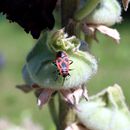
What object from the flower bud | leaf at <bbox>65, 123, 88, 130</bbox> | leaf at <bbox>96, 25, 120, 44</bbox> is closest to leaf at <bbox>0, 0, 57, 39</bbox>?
the flower bud

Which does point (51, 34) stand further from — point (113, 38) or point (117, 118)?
point (117, 118)

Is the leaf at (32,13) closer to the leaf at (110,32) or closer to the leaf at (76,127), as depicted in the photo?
the leaf at (110,32)

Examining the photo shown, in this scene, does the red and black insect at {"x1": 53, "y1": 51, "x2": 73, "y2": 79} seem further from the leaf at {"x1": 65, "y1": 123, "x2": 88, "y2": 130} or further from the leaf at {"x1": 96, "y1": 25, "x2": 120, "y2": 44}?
the leaf at {"x1": 65, "y1": 123, "x2": 88, "y2": 130}

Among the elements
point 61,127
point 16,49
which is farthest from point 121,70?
point 61,127

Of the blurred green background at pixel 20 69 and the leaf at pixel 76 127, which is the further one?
the blurred green background at pixel 20 69

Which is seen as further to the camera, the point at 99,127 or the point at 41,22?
the point at 99,127

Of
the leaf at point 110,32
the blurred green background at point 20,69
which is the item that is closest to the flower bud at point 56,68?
the leaf at point 110,32
